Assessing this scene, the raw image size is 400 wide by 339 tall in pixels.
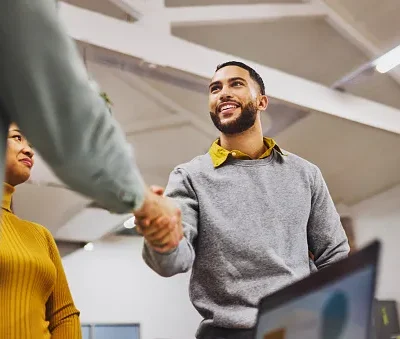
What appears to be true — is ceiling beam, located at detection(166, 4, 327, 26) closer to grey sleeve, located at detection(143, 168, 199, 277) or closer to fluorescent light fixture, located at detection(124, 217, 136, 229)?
grey sleeve, located at detection(143, 168, 199, 277)

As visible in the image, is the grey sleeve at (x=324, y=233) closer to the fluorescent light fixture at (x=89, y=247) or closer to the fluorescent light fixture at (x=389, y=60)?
the fluorescent light fixture at (x=389, y=60)

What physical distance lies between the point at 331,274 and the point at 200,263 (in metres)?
0.55

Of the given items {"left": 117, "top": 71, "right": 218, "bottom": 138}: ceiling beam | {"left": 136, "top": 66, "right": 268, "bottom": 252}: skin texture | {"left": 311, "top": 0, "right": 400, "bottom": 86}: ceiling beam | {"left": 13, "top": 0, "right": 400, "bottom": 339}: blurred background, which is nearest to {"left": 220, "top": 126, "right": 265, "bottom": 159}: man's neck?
{"left": 136, "top": 66, "right": 268, "bottom": 252}: skin texture

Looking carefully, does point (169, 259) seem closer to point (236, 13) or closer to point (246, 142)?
point (246, 142)

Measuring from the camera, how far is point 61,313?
4.34ft

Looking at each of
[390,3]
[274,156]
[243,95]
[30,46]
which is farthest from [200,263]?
[390,3]

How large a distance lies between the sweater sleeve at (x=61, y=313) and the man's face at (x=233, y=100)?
53 cm

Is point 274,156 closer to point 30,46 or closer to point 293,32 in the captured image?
point 30,46

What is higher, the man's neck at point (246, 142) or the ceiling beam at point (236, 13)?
the ceiling beam at point (236, 13)

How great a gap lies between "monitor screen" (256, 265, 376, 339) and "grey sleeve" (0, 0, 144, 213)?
273 mm

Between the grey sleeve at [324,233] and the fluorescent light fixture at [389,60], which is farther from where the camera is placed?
the fluorescent light fixture at [389,60]

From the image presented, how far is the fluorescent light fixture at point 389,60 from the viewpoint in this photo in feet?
10.8

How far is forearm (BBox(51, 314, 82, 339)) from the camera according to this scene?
4.25ft

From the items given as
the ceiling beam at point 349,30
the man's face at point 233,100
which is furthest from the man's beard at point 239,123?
the ceiling beam at point 349,30
